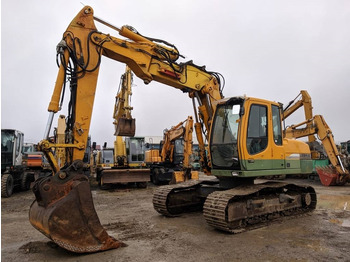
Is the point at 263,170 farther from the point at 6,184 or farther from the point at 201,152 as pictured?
the point at 6,184

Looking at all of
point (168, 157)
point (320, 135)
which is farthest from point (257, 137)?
point (168, 157)

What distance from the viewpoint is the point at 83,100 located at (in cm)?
544

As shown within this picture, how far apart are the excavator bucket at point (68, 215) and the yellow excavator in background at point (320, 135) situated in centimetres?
1065

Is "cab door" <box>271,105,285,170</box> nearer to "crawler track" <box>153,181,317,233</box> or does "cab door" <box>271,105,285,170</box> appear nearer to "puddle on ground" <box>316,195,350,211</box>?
"crawler track" <box>153,181,317,233</box>

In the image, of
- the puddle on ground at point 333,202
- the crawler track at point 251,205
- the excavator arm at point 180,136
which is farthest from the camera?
the excavator arm at point 180,136

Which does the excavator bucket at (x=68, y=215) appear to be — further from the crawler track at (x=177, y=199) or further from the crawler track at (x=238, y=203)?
the crawler track at (x=177, y=199)

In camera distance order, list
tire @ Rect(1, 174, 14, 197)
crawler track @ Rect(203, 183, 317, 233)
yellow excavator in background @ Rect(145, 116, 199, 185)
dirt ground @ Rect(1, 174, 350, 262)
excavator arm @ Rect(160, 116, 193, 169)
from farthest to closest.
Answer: yellow excavator in background @ Rect(145, 116, 199, 185) → excavator arm @ Rect(160, 116, 193, 169) → tire @ Rect(1, 174, 14, 197) → crawler track @ Rect(203, 183, 317, 233) → dirt ground @ Rect(1, 174, 350, 262)

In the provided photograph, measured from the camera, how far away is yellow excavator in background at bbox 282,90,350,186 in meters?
13.6

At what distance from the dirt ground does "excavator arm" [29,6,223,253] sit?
50 centimetres

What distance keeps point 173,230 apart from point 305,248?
255 cm

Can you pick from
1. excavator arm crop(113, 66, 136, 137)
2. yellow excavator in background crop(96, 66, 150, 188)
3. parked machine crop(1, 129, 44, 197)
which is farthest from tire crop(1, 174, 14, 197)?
excavator arm crop(113, 66, 136, 137)

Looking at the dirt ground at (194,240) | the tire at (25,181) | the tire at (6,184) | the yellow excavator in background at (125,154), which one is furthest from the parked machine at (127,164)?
the dirt ground at (194,240)

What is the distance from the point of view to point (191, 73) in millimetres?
7289

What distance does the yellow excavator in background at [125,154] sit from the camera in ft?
36.6
